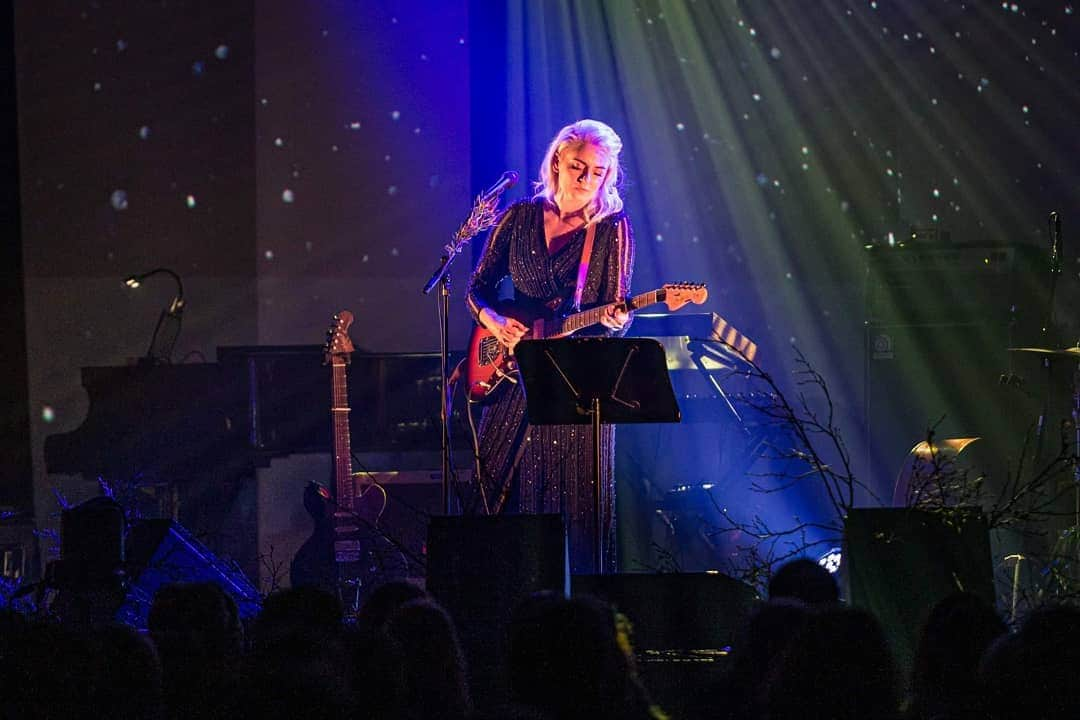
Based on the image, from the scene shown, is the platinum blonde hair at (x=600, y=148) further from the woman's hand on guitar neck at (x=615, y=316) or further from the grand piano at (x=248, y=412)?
the grand piano at (x=248, y=412)

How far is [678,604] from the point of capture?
2.98m

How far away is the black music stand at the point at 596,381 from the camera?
12.0ft

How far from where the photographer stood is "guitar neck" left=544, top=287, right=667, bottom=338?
14.6 feet

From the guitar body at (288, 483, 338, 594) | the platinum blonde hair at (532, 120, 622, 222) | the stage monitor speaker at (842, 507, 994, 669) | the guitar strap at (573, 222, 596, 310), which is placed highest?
the platinum blonde hair at (532, 120, 622, 222)

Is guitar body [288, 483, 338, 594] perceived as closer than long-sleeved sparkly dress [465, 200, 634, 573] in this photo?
No

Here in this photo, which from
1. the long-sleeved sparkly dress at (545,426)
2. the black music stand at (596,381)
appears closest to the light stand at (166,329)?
the long-sleeved sparkly dress at (545,426)

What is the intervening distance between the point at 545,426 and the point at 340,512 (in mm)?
1344

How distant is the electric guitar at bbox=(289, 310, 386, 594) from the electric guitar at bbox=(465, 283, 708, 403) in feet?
3.30

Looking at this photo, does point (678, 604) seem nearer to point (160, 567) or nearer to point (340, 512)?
point (160, 567)

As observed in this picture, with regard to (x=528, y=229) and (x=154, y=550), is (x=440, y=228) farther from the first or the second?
(x=154, y=550)

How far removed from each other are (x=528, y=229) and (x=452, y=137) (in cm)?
281

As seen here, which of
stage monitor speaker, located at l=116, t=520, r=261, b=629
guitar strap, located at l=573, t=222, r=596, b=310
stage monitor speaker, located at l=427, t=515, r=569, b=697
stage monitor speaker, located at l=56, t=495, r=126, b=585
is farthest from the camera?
guitar strap, located at l=573, t=222, r=596, b=310

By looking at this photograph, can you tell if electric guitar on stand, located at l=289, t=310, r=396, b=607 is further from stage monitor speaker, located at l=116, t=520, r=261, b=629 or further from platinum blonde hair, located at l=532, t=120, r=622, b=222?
stage monitor speaker, located at l=116, t=520, r=261, b=629

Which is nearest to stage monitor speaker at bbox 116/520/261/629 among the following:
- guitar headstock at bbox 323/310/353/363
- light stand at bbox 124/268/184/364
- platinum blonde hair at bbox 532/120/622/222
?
platinum blonde hair at bbox 532/120/622/222
